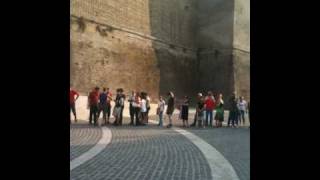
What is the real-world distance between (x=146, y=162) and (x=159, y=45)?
61.9 feet

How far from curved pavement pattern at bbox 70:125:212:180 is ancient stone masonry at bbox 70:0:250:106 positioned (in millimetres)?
10681

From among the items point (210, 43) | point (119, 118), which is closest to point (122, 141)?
point (119, 118)

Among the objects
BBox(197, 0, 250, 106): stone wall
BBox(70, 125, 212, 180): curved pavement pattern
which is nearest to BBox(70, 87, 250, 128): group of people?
BBox(70, 125, 212, 180): curved pavement pattern

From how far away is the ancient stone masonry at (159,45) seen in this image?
19797mm

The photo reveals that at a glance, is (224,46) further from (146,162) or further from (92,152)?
(146,162)

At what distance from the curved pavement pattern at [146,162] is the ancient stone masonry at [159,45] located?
1068 centimetres

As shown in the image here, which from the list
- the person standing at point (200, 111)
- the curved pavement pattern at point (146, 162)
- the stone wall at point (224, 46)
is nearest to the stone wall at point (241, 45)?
the stone wall at point (224, 46)

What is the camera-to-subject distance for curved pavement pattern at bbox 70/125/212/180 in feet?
17.0

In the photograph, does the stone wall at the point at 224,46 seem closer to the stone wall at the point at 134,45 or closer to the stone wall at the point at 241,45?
the stone wall at the point at 241,45

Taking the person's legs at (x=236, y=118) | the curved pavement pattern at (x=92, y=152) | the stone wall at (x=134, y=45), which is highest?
the stone wall at (x=134, y=45)
